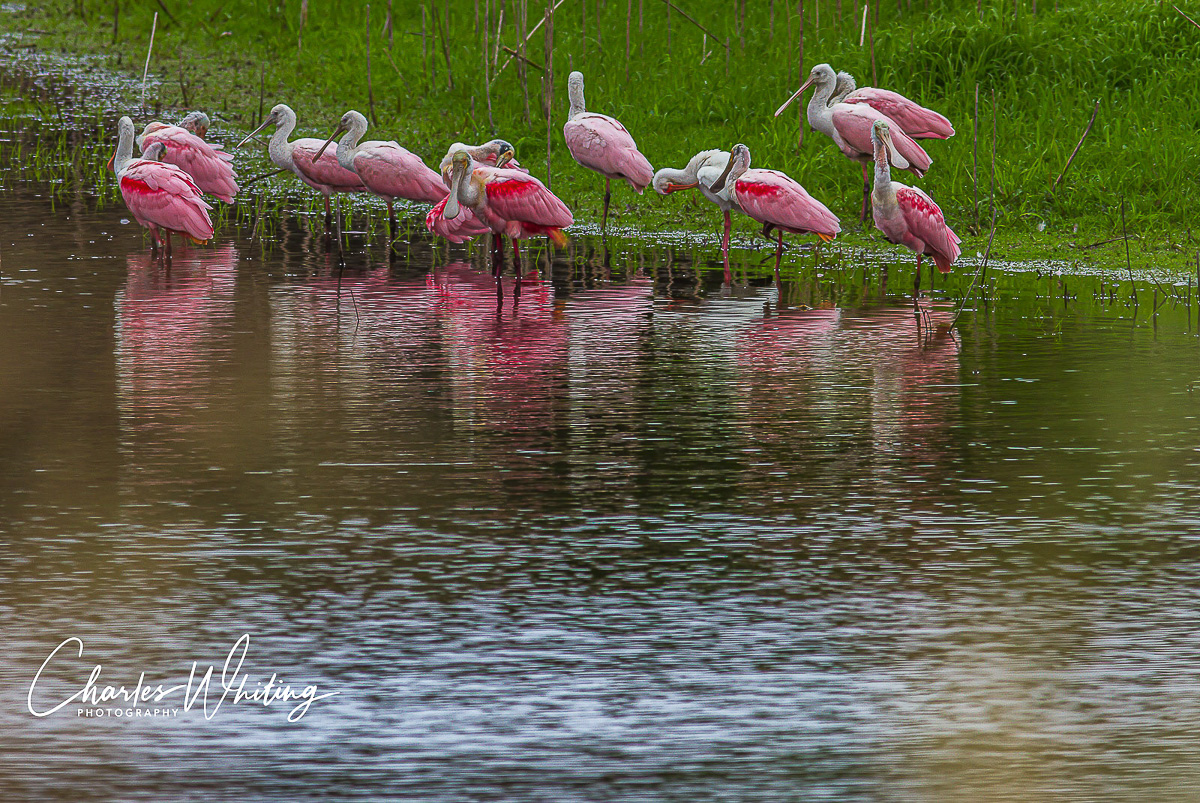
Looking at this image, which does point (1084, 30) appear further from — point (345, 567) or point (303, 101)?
point (345, 567)

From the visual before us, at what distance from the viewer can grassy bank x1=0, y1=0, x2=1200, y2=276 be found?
13609 mm

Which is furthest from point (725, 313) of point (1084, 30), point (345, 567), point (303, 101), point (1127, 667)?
point (303, 101)

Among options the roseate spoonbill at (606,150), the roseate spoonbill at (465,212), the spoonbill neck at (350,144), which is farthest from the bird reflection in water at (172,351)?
the roseate spoonbill at (606,150)

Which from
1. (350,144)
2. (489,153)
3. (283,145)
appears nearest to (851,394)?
(489,153)

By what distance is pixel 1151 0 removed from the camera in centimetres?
1639

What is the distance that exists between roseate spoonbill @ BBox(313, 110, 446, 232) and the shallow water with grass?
3355 millimetres

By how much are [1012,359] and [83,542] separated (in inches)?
189

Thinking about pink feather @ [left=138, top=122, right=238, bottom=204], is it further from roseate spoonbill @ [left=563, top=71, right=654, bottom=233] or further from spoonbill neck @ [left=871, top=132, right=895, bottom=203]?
spoonbill neck @ [left=871, top=132, right=895, bottom=203]

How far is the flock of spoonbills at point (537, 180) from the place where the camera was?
1149 cm

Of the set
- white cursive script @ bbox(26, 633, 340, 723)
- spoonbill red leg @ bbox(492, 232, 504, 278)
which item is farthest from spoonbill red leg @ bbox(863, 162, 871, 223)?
white cursive script @ bbox(26, 633, 340, 723)

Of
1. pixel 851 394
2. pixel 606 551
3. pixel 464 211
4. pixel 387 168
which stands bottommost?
pixel 606 551

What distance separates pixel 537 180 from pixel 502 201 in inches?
12.1

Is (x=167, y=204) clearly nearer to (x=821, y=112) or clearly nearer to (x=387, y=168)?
(x=387, y=168)

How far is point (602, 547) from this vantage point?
5496 mm
